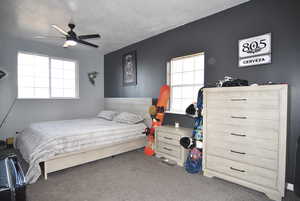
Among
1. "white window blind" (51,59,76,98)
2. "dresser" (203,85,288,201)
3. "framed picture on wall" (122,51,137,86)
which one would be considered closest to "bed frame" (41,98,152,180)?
"framed picture on wall" (122,51,137,86)

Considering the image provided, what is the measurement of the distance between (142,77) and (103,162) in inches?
90.2

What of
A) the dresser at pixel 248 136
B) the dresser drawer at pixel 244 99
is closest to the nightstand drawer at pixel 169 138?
the dresser at pixel 248 136

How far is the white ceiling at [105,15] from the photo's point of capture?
2.41 metres

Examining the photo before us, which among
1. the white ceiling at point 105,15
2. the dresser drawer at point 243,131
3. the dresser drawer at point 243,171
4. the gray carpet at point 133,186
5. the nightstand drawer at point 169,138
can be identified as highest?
the white ceiling at point 105,15

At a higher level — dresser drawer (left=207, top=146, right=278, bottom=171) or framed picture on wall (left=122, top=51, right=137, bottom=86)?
framed picture on wall (left=122, top=51, right=137, bottom=86)

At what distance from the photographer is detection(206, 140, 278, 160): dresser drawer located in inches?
70.3

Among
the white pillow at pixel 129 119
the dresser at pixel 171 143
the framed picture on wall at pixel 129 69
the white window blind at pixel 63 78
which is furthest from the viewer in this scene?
the white window blind at pixel 63 78

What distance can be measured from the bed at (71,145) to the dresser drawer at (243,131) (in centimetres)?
170

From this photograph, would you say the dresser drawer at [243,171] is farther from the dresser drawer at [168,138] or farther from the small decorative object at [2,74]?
the small decorative object at [2,74]

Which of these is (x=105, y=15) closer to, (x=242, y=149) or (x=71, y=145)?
(x=71, y=145)

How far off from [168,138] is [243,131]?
133 cm

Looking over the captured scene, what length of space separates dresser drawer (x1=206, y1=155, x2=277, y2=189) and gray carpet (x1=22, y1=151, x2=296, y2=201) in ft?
0.61

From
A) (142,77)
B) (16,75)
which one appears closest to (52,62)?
(16,75)

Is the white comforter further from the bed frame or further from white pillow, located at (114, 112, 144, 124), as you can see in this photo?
white pillow, located at (114, 112, 144, 124)
